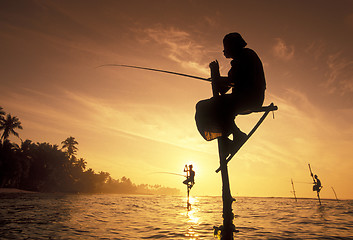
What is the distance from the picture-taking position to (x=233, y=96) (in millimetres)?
3027

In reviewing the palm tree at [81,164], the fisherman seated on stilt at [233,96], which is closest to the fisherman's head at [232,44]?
the fisherman seated on stilt at [233,96]

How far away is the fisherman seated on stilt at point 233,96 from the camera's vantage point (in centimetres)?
301

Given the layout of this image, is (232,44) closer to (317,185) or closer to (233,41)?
(233,41)

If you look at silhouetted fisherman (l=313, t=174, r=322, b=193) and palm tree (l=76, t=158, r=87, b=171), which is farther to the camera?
palm tree (l=76, t=158, r=87, b=171)

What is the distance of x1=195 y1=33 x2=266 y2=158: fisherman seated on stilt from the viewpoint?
3.01 m

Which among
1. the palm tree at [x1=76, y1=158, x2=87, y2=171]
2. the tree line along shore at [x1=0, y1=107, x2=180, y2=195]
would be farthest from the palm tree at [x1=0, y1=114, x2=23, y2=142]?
the palm tree at [x1=76, y1=158, x2=87, y2=171]

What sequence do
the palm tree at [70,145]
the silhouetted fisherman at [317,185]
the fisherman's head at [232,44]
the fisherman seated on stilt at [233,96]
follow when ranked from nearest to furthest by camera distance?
the fisherman seated on stilt at [233,96]
the fisherman's head at [232,44]
the silhouetted fisherman at [317,185]
the palm tree at [70,145]

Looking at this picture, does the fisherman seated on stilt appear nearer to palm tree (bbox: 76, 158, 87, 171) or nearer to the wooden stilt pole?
the wooden stilt pole

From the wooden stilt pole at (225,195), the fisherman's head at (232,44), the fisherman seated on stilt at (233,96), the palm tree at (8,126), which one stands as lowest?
the wooden stilt pole at (225,195)

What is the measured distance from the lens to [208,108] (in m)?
3.05

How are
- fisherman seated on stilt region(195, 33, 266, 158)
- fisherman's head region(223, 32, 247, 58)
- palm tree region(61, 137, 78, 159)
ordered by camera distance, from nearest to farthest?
fisherman seated on stilt region(195, 33, 266, 158)
fisherman's head region(223, 32, 247, 58)
palm tree region(61, 137, 78, 159)

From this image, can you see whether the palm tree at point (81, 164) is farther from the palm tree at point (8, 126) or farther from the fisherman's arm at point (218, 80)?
the fisherman's arm at point (218, 80)

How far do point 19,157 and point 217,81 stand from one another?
58949 mm

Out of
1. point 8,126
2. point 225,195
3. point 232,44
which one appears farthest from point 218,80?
point 8,126
